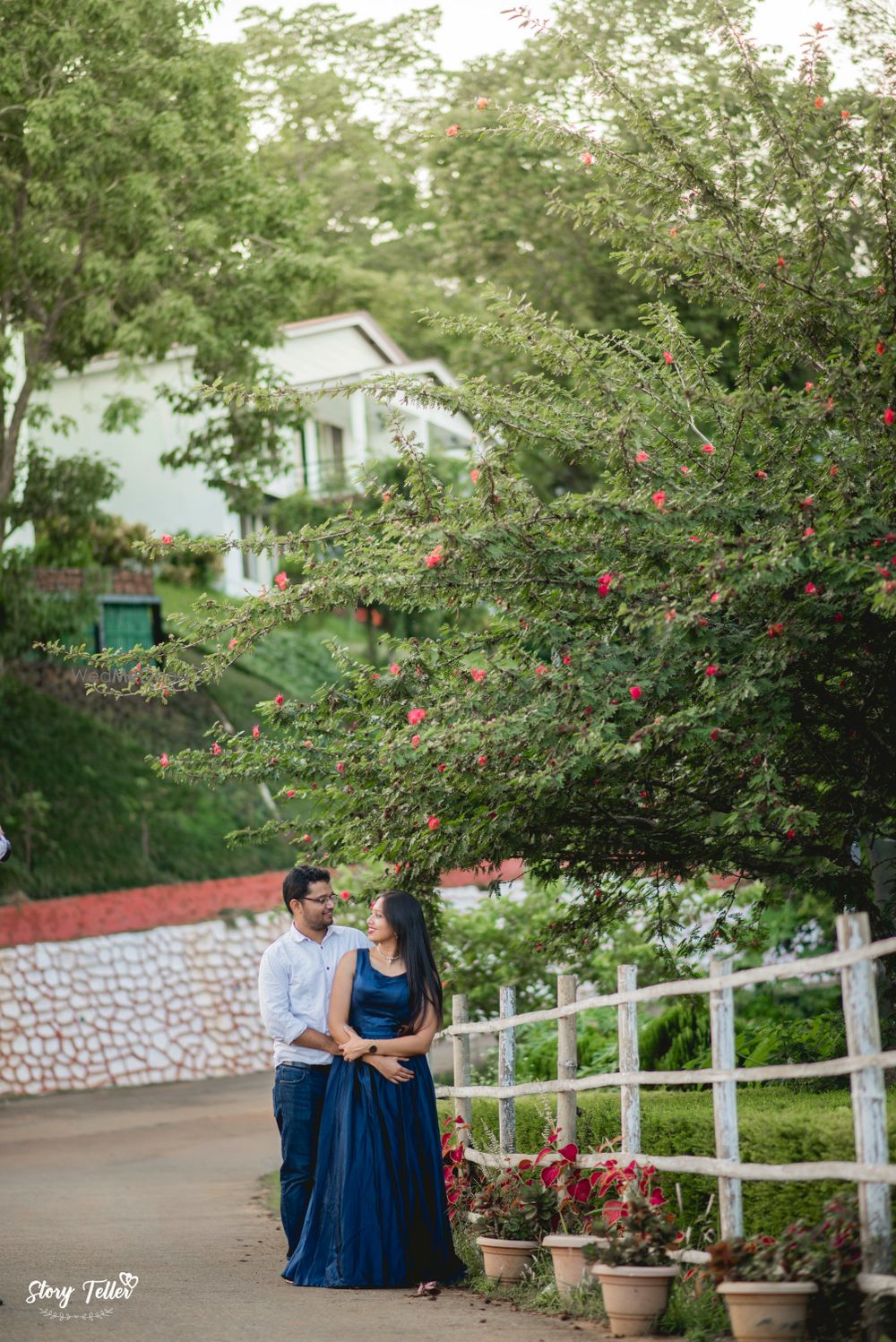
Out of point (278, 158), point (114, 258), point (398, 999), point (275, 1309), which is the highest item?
point (278, 158)

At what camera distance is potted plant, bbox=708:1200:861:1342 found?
5.41 metres

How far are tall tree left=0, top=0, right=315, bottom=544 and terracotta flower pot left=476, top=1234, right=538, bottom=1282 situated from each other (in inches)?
573

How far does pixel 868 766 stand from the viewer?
793 centimetres

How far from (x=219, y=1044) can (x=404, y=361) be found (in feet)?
65.2

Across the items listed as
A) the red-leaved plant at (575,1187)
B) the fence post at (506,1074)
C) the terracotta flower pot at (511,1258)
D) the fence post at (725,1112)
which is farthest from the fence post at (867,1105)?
the fence post at (506,1074)

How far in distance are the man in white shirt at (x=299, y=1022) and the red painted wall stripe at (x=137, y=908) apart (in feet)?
43.9

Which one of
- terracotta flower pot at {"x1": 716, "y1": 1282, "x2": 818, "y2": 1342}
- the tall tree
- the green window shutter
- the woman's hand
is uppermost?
the tall tree

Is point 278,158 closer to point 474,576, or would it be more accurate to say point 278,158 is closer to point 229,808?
point 229,808

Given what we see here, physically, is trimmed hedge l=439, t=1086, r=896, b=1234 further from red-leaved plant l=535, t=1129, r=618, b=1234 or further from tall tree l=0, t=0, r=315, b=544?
tall tree l=0, t=0, r=315, b=544

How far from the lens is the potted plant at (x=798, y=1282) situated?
213 inches

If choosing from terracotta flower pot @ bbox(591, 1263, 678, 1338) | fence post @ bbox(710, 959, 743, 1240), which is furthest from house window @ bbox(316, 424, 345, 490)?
terracotta flower pot @ bbox(591, 1263, 678, 1338)

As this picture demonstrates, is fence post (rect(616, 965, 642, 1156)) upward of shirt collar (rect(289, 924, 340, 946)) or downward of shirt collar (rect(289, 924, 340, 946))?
downward

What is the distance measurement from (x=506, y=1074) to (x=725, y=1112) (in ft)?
9.84

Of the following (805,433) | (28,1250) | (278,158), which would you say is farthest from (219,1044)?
(278,158)
